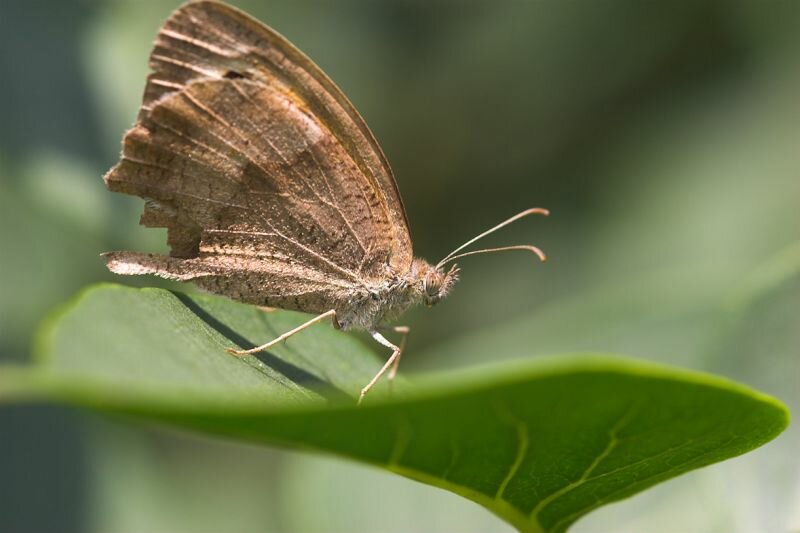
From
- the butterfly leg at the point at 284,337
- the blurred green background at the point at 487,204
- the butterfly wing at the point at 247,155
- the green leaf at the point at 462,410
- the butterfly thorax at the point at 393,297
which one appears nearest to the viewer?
the green leaf at the point at 462,410

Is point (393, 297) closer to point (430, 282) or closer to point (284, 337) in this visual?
point (430, 282)

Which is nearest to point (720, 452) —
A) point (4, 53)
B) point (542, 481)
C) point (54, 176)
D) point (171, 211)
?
point (542, 481)

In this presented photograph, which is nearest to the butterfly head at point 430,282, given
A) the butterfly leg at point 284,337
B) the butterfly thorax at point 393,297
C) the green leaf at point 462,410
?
the butterfly thorax at point 393,297

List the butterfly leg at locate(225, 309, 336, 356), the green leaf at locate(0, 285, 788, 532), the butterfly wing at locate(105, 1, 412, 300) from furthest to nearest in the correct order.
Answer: the butterfly wing at locate(105, 1, 412, 300) → the butterfly leg at locate(225, 309, 336, 356) → the green leaf at locate(0, 285, 788, 532)

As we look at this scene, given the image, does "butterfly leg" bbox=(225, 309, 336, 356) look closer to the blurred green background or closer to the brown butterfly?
the brown butterfly

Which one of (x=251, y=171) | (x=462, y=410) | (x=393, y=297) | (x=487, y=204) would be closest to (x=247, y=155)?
(x=251, y=171)

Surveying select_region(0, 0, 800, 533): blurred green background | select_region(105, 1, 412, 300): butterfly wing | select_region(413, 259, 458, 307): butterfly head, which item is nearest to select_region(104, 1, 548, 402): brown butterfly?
select_region(105, 1, 412, 300): butterfly wing

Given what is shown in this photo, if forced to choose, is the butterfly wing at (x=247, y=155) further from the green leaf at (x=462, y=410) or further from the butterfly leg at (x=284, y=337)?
the green leaf at (x=462, y=410)
